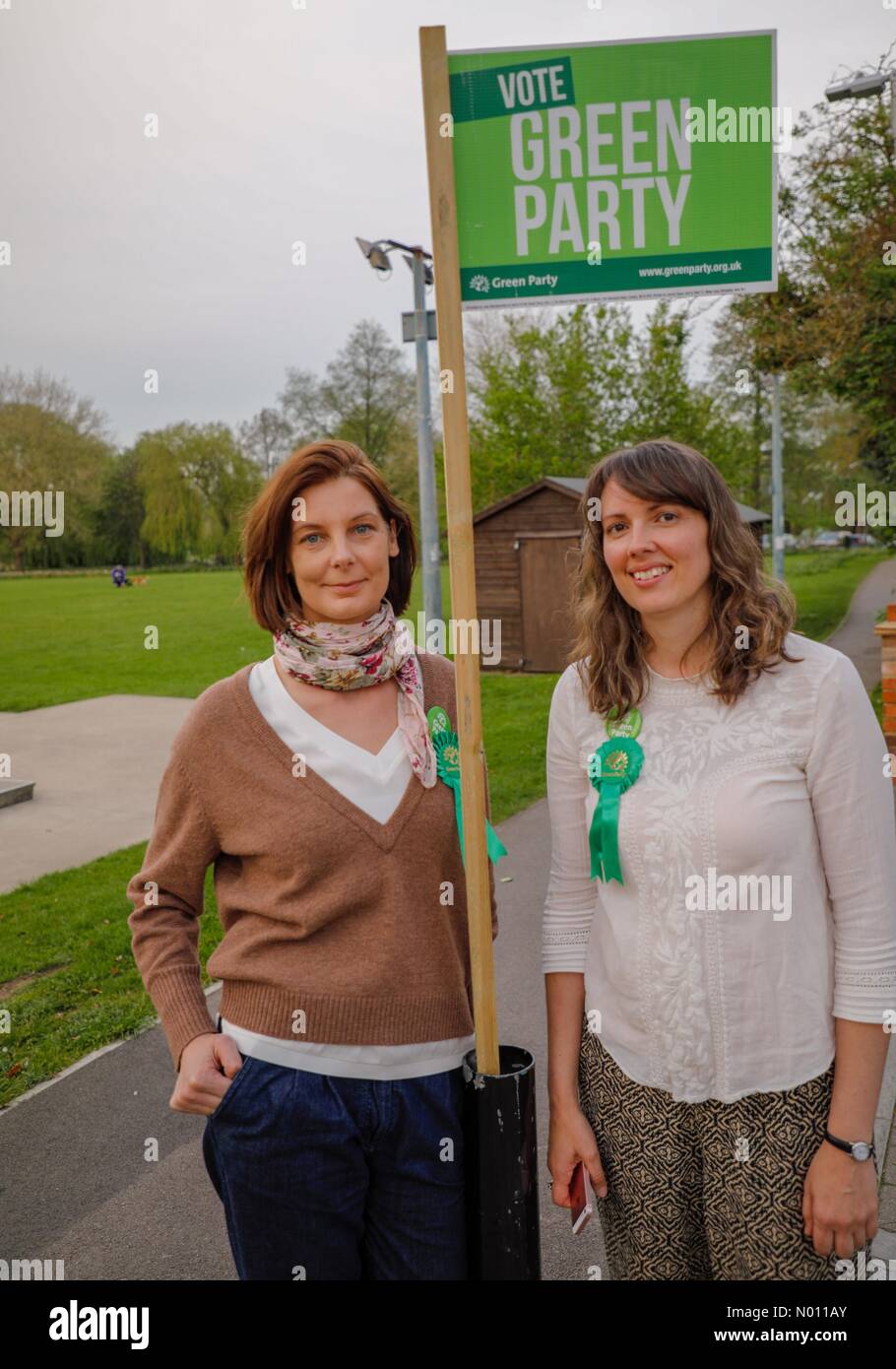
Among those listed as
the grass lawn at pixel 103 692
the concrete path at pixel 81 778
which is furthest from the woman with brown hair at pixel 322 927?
the concrete path at pixel 81 778

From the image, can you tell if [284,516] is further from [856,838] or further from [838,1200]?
[838,1200]

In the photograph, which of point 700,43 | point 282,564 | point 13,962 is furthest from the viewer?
point 13,962

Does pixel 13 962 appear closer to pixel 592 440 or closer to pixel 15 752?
pixel 15 752

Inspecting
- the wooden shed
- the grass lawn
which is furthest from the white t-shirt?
the wooden shed

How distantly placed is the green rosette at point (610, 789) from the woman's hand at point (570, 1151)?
49 cm

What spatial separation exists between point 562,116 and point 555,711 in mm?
1085

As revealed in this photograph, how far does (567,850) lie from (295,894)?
543 mm

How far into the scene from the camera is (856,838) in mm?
1859

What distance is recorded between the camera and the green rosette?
198cm

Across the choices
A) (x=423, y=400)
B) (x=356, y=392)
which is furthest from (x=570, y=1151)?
(x=356, y=392)

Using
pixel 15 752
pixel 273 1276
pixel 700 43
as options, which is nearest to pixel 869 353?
pixel 15 752
